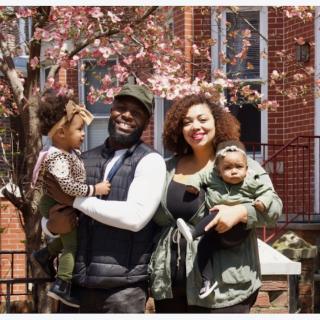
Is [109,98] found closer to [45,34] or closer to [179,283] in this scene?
[45,34]

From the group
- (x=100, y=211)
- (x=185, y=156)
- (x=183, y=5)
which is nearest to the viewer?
(x=100, y=211)

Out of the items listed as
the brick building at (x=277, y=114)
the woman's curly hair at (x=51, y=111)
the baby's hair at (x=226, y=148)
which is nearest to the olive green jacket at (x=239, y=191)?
the baby's hair at (x=226, y=148)

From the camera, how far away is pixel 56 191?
4480 mm

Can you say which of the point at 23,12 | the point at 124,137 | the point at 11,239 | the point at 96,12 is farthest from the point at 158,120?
the point at 124,137

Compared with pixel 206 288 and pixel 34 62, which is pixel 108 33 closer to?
pixel 34 62

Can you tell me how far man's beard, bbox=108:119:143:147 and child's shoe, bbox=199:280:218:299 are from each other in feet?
2.65

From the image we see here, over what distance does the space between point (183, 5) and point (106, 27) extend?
78cm

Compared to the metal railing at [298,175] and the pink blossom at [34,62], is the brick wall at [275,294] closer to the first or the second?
the pink blossom at [34,62]

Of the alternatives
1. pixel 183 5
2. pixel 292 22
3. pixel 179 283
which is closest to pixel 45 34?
pixel 183 5

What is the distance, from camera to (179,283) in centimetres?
443

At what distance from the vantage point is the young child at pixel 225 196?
435 centimetres

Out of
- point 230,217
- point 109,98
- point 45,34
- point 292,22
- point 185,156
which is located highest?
point 292,22

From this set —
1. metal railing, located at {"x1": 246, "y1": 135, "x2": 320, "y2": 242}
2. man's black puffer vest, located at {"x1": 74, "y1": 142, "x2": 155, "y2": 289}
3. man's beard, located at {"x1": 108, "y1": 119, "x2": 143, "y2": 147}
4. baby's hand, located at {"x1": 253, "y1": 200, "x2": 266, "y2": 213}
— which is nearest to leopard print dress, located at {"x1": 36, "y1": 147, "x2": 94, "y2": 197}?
man's black puffer vest, located at {"x1": 74, "y1": 142, "x2": 155, "y2": 289}

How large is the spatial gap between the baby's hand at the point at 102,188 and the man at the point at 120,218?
0.09 ft
